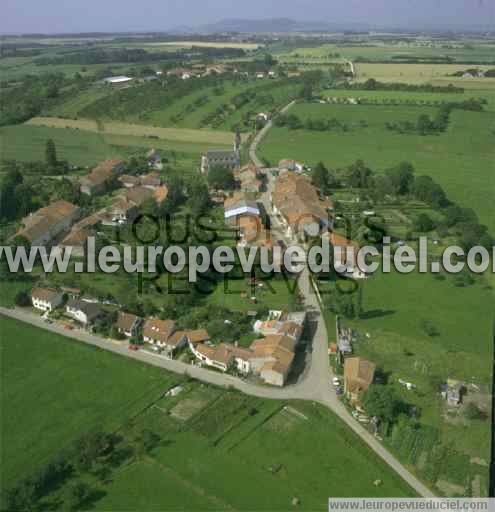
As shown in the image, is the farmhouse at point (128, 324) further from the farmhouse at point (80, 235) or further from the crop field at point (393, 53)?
the crop field at point (393, 53)

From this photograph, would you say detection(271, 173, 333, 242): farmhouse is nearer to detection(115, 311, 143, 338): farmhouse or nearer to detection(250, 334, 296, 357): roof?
detection(250, 334, 296, 357): roof

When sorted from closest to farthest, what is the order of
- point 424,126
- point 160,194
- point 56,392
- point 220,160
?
point 56,392 → point 160,194 → point 220,160 → point 424,126

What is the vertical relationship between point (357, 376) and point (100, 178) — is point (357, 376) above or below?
below

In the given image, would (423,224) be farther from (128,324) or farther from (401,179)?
(128,324)

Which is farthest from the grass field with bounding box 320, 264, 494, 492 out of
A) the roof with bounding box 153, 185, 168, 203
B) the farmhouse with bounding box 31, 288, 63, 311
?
the roof with bounding box 153, 185, 168, 203

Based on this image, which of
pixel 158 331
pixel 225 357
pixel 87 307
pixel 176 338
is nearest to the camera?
pixel 225 357

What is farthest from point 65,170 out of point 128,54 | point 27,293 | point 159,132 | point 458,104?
point 128,54

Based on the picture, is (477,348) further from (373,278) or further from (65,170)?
(65,170)

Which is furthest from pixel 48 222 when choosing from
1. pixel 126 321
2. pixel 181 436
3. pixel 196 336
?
pixel 181 436
